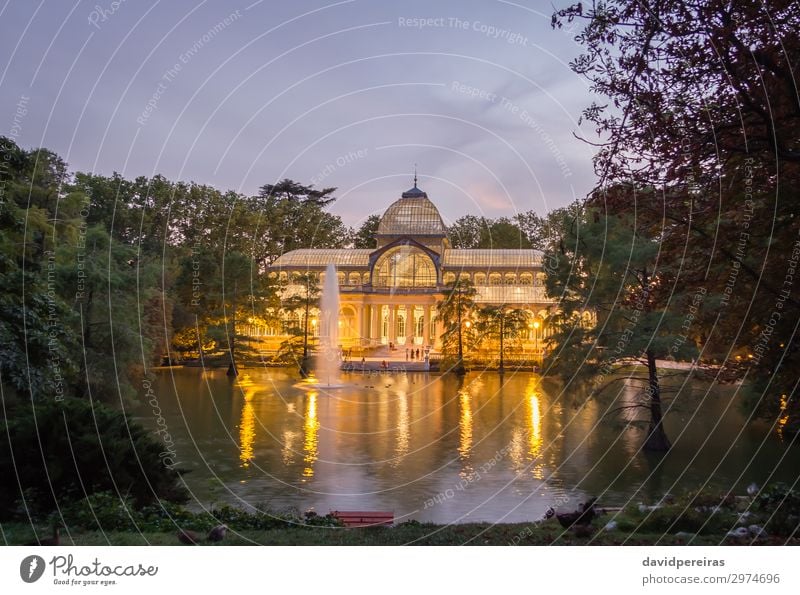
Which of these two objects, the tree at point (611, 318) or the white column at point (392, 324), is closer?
the tree at point (611, 318)

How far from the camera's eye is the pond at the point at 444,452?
599 inches

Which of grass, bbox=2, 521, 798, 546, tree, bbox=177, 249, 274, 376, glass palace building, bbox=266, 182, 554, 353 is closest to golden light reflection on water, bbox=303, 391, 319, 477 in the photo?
grass, bbox=2, 521, 798, 546

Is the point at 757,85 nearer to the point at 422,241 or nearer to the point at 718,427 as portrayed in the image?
the point at 718,427

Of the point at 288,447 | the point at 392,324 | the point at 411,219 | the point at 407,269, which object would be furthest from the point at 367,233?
the point at 288,447

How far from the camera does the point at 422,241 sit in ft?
220

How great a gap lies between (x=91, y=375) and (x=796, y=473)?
21.7 metres

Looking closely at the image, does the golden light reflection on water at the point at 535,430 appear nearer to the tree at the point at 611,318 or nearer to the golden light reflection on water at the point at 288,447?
the tree at the point at 611,318

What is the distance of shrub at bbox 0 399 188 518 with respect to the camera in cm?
1032

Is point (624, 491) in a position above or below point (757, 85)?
below

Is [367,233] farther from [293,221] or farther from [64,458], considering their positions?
[64,458]

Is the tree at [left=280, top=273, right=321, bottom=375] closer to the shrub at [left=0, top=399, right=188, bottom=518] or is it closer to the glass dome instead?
the glass dome

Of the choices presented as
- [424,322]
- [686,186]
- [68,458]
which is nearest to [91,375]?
[68,458]

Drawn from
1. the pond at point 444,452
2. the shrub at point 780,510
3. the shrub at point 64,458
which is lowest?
the pond at point 444,452

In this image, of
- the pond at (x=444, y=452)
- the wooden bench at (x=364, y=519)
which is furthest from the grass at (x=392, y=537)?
the pond at (x=444, y=452)
